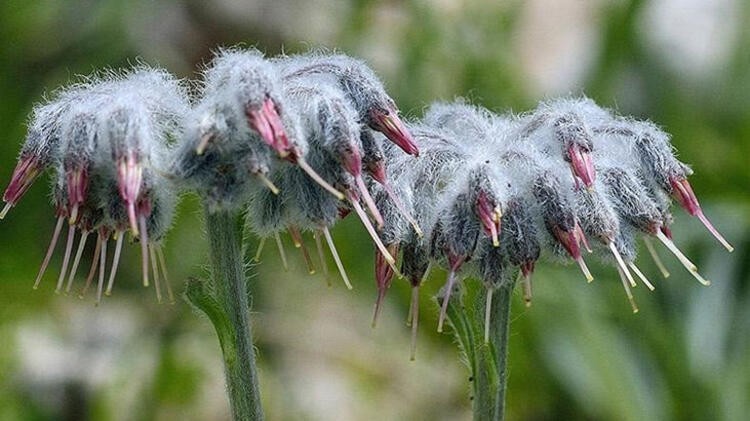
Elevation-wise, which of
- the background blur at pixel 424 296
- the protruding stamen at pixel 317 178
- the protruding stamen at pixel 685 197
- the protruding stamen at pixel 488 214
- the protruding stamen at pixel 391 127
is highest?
the background blur at pixel 424 296

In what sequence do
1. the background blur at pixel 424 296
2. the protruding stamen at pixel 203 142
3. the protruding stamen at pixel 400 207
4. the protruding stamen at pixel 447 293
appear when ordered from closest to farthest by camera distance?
the protruding stamen at pixel 203 142 → the protruding stamen at pixel 400 207 → the protruding stamen at pixel 447 293 → the background blur at pixel 424 296

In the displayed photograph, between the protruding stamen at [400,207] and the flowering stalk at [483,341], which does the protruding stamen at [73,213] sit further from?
the flowering stalk at [483,341]

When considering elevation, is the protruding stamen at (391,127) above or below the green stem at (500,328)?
above

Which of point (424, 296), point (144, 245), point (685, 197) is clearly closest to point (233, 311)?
point (144, 245)

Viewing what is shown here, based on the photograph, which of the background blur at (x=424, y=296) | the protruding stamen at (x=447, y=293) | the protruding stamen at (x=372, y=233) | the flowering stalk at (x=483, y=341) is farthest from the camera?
the background blur at (x=424, y=296)

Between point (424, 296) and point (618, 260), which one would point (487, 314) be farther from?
point (424, 296)

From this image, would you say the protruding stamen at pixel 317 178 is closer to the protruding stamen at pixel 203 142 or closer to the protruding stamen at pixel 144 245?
the protruding stamen at pixel 203 142

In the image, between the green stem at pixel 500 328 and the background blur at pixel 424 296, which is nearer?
the green stem at pixel 500 328

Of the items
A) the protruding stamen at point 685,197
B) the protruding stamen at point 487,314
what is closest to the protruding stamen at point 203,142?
the protruding stamen at point 487,314
